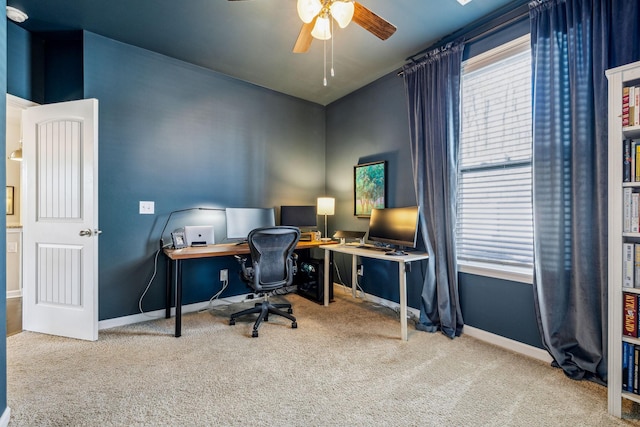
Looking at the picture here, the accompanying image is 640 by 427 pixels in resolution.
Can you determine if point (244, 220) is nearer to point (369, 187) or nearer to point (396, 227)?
point (369, 187)

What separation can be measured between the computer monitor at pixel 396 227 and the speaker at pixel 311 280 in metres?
0.75

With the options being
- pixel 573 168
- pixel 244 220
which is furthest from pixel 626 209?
pixel 244 220

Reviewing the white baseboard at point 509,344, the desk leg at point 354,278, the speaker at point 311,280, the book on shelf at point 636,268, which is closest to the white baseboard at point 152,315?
the speaker at point 311,280

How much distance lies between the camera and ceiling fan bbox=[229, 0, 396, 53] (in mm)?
1734

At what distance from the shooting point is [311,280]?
3.60 meters

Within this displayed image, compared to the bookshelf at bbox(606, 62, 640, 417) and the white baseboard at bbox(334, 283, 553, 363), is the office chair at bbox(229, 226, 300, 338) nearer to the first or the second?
the white baseboard at bbox(334, 283, 553, 363)

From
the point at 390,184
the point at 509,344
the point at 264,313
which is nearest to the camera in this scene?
the point at 509,344

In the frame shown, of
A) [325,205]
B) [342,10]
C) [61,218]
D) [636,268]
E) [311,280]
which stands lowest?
[311,280]

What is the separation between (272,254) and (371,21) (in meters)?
1.99

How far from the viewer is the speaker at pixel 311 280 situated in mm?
3391

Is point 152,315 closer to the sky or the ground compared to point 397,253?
closer to the ground

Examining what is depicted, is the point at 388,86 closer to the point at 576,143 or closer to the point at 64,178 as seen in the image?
the point at 576,143

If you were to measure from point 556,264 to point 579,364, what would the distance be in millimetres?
631

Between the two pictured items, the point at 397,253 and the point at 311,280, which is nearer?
the point at 397,253
